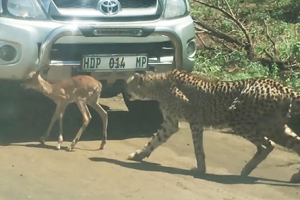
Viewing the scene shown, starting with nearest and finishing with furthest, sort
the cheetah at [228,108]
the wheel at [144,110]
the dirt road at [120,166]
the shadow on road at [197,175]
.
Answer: the dirt road at [120,166]
the shadow on road at [197,175]
the cheetah at [228,108]
the wheel at [144,110]

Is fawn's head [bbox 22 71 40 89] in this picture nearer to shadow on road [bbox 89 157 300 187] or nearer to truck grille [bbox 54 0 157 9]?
truck grille [bbox 54 0 157 9]

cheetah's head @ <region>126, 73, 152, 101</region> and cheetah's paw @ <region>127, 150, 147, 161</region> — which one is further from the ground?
cheetah's head @ <region>126, 73, 152, 101</region>

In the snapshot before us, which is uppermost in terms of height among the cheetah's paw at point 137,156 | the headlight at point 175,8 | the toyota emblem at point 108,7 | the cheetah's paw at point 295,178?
the toyota emblem at point 108,7

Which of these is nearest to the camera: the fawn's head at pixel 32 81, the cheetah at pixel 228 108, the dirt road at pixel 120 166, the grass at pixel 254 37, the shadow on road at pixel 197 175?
the dirt road at pixel 120 166

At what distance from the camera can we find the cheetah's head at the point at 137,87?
24.5ft

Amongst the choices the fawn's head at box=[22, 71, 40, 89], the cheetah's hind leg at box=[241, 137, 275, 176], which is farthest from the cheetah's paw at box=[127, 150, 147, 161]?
the fawn's head at box=[22, 71, 40, 89]

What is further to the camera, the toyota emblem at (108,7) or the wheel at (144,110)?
the wheel at (144,110)

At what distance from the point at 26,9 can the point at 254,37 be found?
4576 mm

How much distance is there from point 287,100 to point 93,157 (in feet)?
5.63

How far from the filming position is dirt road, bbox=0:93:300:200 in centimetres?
606

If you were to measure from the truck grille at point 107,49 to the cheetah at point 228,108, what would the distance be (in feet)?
0.95

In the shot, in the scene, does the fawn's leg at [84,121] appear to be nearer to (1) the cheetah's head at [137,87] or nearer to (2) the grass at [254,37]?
(1) the cheetah's head at [137,87]

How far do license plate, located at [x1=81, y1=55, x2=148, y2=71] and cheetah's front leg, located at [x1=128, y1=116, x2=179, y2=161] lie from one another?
0.60m

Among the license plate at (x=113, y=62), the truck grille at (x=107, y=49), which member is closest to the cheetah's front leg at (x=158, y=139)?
the license plate at (x=113, y=62)
